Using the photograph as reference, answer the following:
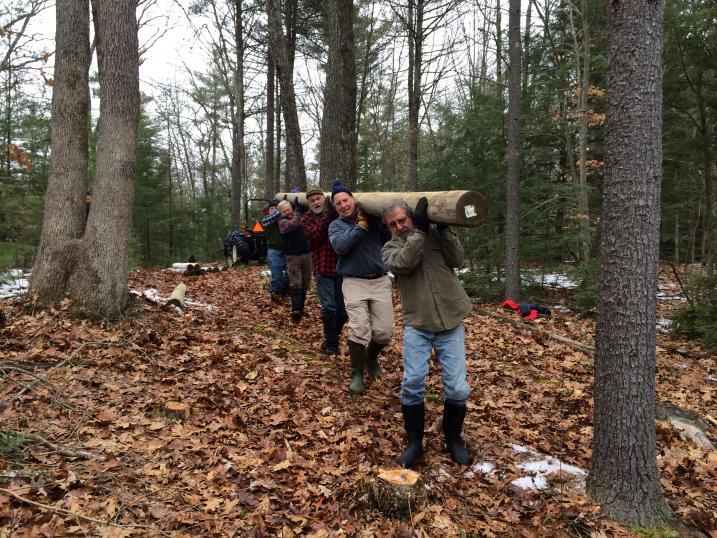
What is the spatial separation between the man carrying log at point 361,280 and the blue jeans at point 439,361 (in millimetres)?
1288

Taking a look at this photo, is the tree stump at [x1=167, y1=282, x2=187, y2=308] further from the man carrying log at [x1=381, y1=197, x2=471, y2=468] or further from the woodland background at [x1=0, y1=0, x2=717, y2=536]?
the man carrying log at [x1=381, y1=197, x2=471, y2=468]

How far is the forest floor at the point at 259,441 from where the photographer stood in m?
3.04

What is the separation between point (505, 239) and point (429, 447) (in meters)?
8.71

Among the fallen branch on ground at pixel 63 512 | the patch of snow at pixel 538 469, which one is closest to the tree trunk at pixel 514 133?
the patch of snow at pixel 538 469

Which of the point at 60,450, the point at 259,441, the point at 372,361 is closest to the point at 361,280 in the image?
the point at 372,361

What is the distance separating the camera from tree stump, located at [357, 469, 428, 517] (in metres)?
3.16

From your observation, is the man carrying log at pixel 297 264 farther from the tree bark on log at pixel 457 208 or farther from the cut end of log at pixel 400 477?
the cut end of log at pixel 400 477

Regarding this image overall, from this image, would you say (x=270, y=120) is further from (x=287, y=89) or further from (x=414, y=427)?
(x=414, y=427)

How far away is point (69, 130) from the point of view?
249 inches

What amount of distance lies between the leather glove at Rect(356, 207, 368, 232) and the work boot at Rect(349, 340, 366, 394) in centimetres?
128

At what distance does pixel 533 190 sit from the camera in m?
11.4

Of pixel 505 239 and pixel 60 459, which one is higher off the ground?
pixel 505 239

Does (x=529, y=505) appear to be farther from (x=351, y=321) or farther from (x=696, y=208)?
(x=696, y=208)

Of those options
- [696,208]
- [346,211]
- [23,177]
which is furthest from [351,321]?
[696,208]
